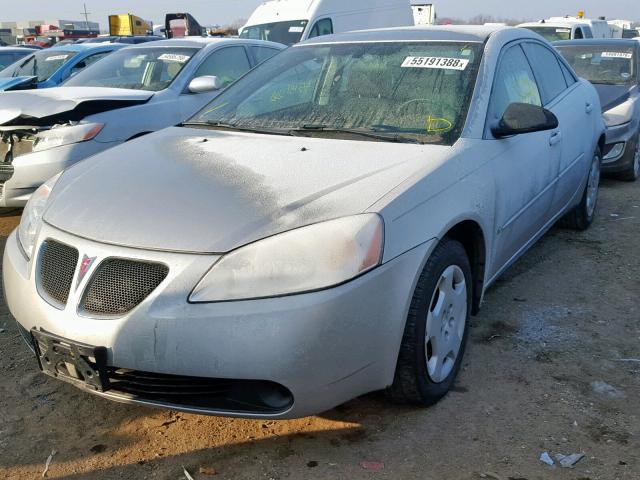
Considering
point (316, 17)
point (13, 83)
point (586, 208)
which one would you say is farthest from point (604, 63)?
point (13, 83)

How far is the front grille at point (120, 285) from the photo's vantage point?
224 centimetres

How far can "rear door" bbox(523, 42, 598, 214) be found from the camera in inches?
163

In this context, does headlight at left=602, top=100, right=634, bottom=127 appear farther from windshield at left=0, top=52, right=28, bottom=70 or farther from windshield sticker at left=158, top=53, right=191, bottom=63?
windshield at left=0, top=52, right=28, bottom=70

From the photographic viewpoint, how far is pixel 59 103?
518 centimetres

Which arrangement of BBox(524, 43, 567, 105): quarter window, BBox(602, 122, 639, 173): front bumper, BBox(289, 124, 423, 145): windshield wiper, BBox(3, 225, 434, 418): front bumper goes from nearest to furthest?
BBox(3, 225, 434, 418): front bumper, BBox(289, 124, 423, 145): windshield wiper, BBox(524, 43, 567, 105): quarter window, BBox(602, 122, 639, 173): front bumper

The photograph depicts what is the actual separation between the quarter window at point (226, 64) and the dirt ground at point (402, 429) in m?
3.76

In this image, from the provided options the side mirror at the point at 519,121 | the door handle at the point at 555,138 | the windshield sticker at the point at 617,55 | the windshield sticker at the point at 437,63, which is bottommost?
the door handle at the point at 555,138

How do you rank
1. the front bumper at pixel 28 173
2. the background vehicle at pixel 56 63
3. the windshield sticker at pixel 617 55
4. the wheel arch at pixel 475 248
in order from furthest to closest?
1. the background vehicle at pixel 56 63
2. the windshield sticker at pixel 617 55
3. the front bumper at pixel 28 173
4. the wheel arch at pixel 475 248

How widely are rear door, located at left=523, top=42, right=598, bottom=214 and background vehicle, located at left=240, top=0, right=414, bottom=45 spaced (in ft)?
27.1

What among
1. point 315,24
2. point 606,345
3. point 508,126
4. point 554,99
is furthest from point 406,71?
point 315,24

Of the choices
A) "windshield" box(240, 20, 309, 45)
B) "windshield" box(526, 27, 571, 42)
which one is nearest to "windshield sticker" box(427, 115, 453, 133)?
"windshield" box(240, 20, 309, 45)

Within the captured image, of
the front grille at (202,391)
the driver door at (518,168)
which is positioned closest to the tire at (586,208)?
the driver door at (518,168)

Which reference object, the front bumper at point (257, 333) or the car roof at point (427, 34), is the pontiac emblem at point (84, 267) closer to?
the front bumper at point (257, 333)

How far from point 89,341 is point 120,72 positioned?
5019mm
